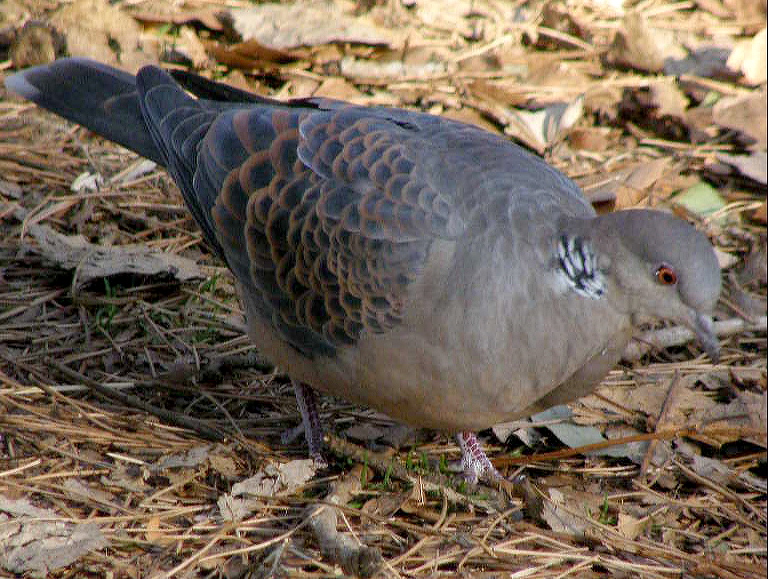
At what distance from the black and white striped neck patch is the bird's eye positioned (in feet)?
0.57

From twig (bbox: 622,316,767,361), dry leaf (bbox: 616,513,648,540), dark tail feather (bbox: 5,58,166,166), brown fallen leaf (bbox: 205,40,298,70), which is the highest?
dark tail feather (bbox: 5,58,166,166)

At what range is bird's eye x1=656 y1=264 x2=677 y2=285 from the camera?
2717 mm

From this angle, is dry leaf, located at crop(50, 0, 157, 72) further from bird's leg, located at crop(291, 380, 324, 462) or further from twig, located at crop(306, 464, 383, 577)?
twig, located at crop(306, 464, 383, 577)

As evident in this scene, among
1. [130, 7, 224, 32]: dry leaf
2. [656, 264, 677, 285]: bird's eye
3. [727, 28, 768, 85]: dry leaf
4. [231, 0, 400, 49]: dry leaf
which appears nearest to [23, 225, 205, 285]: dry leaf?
[231, 0, 400, 49]: dry leaf

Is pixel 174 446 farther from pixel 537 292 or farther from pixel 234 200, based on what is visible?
pixel 537 292

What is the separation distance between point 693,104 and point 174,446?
3.83 metres

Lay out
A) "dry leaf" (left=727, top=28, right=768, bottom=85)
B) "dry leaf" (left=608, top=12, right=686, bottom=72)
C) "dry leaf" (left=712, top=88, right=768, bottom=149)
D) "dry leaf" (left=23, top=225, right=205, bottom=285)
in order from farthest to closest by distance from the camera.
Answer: "dry leaf" (left=608, top=12, right=686, bottom=72) → "dry leaf" (left=727, top=28, right=768, bottom=85) → "dry leaf" (left=712, top=88, right=768, bottom=149) → "dry leaf" (left=23, top=225, right=205, bottom=285)

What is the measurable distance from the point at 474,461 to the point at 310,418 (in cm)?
64

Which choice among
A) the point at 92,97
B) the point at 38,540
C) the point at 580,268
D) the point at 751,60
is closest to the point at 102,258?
the point at 92,97

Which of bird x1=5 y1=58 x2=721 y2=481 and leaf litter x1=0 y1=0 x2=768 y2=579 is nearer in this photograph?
bird x1=5 y1=58 x2=721 y2=481

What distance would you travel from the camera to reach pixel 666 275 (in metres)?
2.73

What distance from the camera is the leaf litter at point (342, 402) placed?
3.00 meters

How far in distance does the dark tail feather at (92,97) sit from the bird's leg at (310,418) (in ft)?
3.57

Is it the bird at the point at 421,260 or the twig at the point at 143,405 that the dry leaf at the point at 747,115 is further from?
the twig at the point at 143,405
